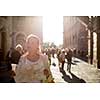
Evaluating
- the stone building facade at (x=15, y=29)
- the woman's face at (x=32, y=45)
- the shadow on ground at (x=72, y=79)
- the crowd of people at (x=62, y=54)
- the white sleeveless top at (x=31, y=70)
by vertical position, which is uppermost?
the stone building facade at (x=15, y=29)

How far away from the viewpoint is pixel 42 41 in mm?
5762

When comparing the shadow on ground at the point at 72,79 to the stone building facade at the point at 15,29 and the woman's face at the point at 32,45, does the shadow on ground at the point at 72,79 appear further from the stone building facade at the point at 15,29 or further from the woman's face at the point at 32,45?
the stone building facade at the point at 15,29

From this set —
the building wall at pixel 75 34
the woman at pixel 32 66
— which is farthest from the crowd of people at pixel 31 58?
the building wall at pixel 75 34

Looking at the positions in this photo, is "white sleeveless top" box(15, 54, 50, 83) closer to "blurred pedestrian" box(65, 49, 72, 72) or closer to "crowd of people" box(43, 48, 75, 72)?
"crowd of people" box(43, 48, 75, 72)

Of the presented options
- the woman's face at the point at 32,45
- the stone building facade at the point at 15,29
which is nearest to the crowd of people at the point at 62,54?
the woman's face at the point at 32,45

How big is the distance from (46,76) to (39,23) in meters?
0.69

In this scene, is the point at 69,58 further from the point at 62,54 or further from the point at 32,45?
the point at 32,45

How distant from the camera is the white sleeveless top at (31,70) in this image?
575 centimetres

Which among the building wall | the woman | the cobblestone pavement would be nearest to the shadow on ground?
the cobblestone pavement

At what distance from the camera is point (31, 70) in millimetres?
5789

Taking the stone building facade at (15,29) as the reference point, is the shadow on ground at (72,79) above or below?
below
